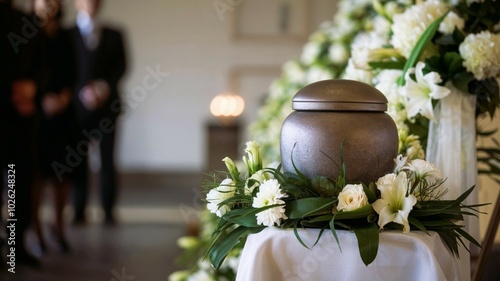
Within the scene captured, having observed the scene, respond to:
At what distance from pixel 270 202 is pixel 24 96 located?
3213mm

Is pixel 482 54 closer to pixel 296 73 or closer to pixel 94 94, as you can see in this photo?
pixel 296 73

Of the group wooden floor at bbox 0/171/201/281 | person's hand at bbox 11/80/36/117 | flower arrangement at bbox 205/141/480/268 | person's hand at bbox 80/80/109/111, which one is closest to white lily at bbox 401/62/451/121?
flower arrangement at bbox 205/141/480/268

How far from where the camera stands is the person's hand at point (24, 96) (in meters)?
4.50

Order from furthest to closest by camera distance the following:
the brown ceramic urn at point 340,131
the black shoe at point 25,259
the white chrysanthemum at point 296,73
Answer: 1. the black shoe at point 25,259
2. the white chrysanthemum at point 296,73
3. the brown ceramic urn at point 340,131

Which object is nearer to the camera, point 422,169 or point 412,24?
point 422,169

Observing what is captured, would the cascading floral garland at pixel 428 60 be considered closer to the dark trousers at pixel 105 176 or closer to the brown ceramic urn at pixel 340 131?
the brown ceramic urn at pixel 340 131

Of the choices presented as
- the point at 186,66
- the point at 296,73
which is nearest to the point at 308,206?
the point at 296,73

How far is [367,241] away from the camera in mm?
1520

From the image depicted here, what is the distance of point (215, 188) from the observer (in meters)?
1.69

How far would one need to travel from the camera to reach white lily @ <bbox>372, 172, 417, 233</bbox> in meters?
1.58

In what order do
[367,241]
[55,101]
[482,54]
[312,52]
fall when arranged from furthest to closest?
[55,101]
[312,52]
[482,54]
[367,241]

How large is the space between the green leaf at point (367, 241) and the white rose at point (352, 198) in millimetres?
40

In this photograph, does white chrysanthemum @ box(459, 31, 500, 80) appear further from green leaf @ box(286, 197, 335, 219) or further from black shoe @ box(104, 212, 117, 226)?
black shoe @ box(104, 212, 117, 226)

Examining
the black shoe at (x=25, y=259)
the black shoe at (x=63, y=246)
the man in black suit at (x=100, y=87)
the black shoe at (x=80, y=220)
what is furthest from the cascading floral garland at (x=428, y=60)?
the black shoe at (x=80, y=220)
